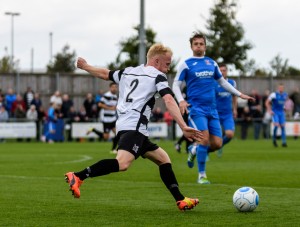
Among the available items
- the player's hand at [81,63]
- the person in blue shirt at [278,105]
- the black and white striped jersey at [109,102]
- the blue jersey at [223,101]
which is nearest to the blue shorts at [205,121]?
the player's hand at [81,63]

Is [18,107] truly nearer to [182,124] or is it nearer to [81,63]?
[81,63]

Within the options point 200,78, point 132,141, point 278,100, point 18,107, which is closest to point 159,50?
point 132,141

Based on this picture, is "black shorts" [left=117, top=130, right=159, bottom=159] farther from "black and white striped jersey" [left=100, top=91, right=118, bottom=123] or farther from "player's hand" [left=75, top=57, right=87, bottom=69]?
"black and white striped jersey" [left=100, top=91, right=118, bottom=123]

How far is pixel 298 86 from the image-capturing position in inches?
1828

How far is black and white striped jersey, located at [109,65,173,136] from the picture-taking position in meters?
9.06

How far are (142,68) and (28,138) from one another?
26552 millimetres

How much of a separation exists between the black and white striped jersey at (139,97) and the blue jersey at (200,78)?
13.7ft

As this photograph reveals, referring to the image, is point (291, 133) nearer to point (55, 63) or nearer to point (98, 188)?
point (98, 188)

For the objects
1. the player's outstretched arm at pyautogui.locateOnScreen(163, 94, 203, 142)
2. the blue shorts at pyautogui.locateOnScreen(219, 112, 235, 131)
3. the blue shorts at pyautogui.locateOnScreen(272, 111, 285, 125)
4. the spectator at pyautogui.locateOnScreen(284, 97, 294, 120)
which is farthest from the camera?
the spectator at pyautogui.locateOnScreen(284, 97, 294, 120)

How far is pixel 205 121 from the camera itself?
13445 millimetres

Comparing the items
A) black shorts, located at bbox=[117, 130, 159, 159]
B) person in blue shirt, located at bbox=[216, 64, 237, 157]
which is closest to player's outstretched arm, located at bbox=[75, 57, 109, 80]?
black shorts, located at bbox=[117, 130, 159, 159]

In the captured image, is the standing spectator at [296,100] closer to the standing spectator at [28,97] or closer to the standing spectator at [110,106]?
the standing spectator at [28,97]

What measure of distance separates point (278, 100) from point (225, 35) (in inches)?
1117

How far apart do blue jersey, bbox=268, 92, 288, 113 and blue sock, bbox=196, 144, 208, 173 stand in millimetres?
14345
